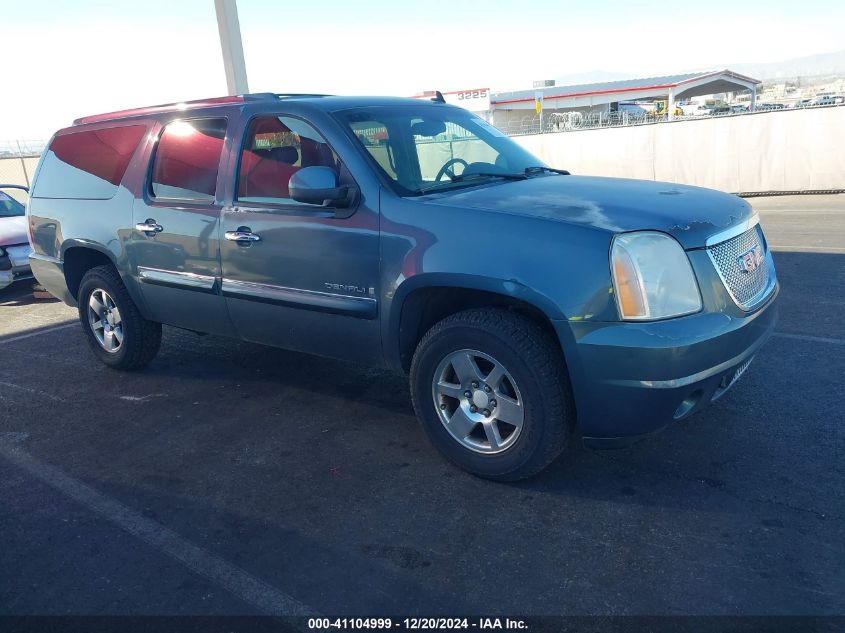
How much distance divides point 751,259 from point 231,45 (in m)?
9.81

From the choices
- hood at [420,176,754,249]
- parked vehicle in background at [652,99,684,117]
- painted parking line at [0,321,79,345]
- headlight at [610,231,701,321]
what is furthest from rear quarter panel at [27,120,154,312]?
parked vehicle in background at [652,99,684,117]

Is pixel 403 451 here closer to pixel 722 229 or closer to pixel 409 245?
pixel 409 245

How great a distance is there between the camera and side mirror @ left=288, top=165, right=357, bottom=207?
11.9ft

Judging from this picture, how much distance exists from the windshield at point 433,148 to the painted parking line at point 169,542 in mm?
1969

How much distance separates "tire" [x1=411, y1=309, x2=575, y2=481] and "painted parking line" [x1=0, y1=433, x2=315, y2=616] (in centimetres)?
116

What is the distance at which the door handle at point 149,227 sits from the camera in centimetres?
470

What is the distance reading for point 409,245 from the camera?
11.5ft

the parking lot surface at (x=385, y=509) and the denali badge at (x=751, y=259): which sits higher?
the denali badge at (x=751, y=259)

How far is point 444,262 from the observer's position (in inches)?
133

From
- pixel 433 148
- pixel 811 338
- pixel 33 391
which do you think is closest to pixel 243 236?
pixel 433 148

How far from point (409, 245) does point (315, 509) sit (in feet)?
4.40

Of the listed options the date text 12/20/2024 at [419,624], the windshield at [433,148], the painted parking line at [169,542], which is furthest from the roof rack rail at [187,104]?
the date text 12/20/2024 at [419,624]

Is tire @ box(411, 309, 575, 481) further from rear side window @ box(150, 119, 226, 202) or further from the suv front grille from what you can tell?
rear side window @ box(150, 119, 226, 202)

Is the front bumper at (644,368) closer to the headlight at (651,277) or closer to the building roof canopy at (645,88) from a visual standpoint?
the headlight at (651,277)
